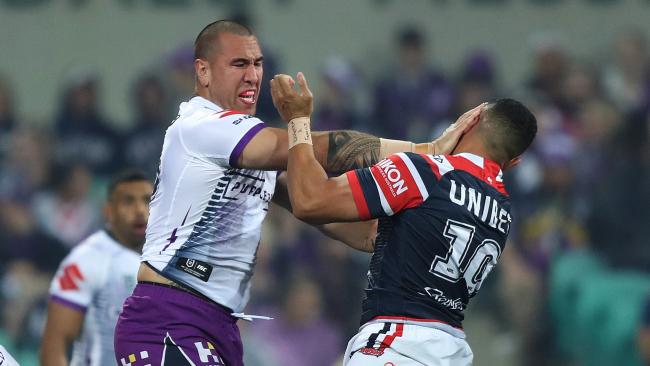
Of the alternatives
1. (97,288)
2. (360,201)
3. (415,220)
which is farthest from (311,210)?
(97,288)

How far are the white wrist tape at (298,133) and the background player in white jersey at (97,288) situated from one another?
8.79 ft

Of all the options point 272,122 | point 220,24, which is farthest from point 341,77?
point 220,24

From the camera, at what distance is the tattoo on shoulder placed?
5504mm

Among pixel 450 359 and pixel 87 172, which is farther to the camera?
pixel 87 172

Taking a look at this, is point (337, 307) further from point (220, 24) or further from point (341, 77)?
point (220, 24)

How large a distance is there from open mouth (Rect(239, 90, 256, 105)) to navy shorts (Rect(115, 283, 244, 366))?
1026mm

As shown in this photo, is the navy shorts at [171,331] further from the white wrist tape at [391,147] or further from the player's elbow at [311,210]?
the white wrist tape at [391,147]

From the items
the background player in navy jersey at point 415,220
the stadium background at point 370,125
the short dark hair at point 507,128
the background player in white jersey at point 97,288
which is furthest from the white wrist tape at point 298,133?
the stadium background at point 370,125

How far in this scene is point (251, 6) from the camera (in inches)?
536

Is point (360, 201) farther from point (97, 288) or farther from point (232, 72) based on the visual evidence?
point (97, 288)

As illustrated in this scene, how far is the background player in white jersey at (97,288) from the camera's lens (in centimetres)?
734

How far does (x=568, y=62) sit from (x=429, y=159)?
330 inches

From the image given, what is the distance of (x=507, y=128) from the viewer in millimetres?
5355

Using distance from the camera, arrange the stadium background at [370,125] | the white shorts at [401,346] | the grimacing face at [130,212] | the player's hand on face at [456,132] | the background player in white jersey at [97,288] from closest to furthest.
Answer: the white shorts at [401,346] < the player's hand on face at [456,132] < the background player in white jersey at [97,288] < the grimacing face at [130,212] < the stadium background at [370,125]
